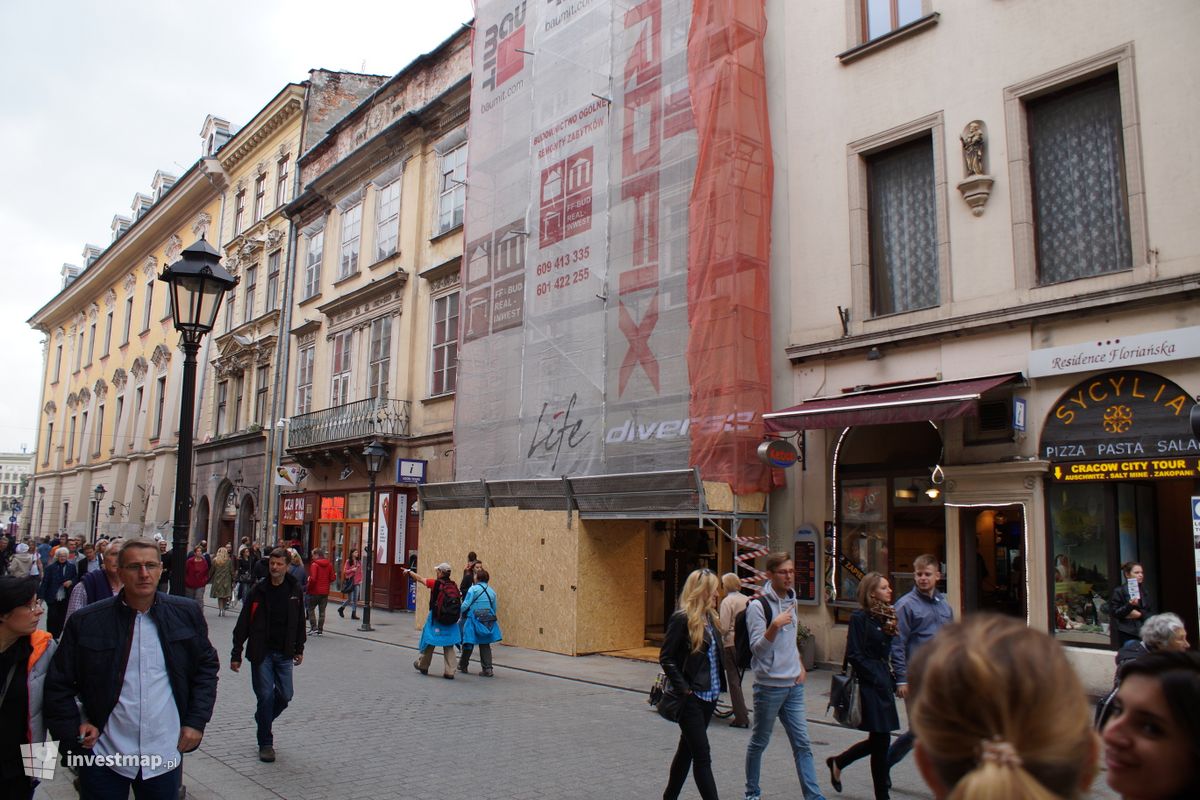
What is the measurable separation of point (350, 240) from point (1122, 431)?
2385 cm

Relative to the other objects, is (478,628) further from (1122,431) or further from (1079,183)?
(1079,183)

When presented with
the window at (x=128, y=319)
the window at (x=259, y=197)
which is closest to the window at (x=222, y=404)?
the window at (x=259, y=197)

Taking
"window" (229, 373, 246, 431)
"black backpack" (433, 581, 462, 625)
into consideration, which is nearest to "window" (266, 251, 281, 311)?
"window" (229, 373, 246, 431)

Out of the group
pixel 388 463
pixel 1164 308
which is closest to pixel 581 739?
pixel 1164 308

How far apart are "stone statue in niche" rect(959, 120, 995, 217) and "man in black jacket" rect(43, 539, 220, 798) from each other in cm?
1126

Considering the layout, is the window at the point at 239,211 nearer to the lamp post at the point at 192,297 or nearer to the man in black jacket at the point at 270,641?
the lamp post at the point at 192,297

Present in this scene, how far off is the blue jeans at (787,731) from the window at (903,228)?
831 cm

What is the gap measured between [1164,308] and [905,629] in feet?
20.6

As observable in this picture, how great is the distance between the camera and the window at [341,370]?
28.3m

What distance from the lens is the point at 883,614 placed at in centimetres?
689

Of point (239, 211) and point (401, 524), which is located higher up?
point (239, 211)

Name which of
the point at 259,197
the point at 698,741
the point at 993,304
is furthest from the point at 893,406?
the point at 259,197

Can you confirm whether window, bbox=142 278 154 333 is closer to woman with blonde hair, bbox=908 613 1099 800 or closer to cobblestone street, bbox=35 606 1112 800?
cobblestone street, bbox=35 606 1112 800

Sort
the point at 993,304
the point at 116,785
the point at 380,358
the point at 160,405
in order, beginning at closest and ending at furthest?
the point at 116,785 → the point at 993,304 → the point at 380,358 → the point at 160,405
